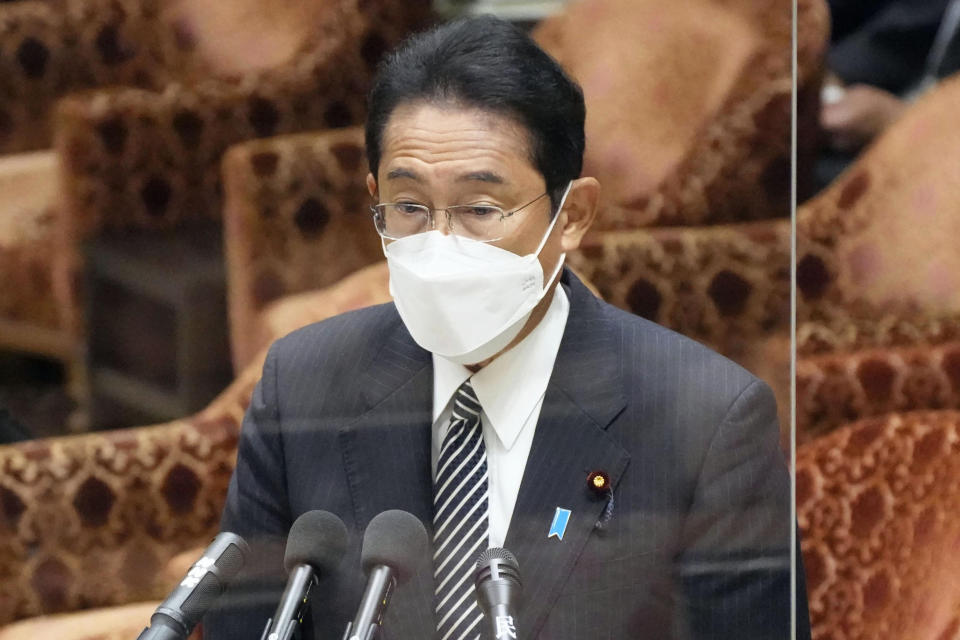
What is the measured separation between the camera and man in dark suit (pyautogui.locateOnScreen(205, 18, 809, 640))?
0.90 metres

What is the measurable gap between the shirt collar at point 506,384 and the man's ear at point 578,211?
0.05 metres

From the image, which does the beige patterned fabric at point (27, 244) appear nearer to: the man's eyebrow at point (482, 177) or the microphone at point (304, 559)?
the microphone at point (304, 559)

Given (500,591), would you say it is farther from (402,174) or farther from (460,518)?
(402,174)

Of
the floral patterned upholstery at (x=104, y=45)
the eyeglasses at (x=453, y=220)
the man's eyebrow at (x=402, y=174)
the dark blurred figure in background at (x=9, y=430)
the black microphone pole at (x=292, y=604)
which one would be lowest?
the black microphone pole at (x=292, y=604)

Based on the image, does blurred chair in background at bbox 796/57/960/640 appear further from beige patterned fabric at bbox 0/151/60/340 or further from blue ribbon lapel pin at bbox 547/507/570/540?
beige patterned fabric at bbox 0/151/60/340

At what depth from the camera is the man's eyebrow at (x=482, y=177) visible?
2.89 feet

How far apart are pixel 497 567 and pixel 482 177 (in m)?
0.28

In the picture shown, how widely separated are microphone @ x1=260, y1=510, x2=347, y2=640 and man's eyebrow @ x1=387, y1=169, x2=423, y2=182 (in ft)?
0.85

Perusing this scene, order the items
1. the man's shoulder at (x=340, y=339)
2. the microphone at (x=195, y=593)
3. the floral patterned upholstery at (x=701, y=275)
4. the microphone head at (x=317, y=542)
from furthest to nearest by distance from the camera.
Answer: the floral patterned upholstery at (x=701, y=275), the man's shoulder at (x=340, y=339), the microphone head at (x=317, y=542), the microphone at (x=195, y=593)

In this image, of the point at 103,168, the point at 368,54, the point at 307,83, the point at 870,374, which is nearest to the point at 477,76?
the point at 368,54

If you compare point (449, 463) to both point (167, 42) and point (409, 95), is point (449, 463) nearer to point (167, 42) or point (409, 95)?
point (409, 95)

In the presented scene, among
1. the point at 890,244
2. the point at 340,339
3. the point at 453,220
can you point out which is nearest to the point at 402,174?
the point at 453,220

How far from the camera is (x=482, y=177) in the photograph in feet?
2.91

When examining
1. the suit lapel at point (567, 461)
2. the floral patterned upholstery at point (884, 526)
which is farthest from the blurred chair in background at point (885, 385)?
the suit lapel at point (567, 461)
